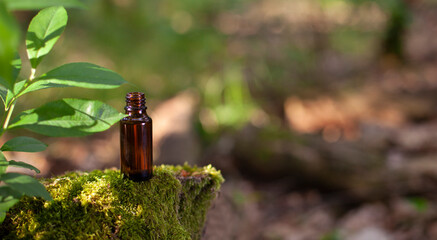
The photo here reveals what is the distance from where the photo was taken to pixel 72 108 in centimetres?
104

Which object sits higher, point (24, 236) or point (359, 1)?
point (359, 1)

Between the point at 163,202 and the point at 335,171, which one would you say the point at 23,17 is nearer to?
the point at 335,171

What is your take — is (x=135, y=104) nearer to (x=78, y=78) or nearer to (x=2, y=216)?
(x=78, y=78)

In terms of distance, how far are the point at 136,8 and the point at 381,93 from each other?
3.94 metres

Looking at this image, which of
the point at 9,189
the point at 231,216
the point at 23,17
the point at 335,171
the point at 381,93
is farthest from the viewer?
the point at 381,93

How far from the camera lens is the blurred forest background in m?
3.52

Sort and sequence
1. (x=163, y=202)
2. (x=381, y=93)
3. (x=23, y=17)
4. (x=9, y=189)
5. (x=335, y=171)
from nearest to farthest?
(x=9, y=189) < (x=163, y=202) < (x=335, y=171) < (x=23, y=17) < (x=381, y=93)

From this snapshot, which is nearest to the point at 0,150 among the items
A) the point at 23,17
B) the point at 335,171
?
the point at 335,171

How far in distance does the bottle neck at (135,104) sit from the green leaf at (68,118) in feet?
0.39

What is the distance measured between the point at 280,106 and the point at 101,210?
216 inches

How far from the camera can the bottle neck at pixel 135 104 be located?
3.83 ft

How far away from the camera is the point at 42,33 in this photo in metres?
1.02

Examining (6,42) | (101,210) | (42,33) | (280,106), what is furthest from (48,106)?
(280,106)

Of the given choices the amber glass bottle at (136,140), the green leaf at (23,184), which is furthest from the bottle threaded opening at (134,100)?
the green leaf at (23,184)
